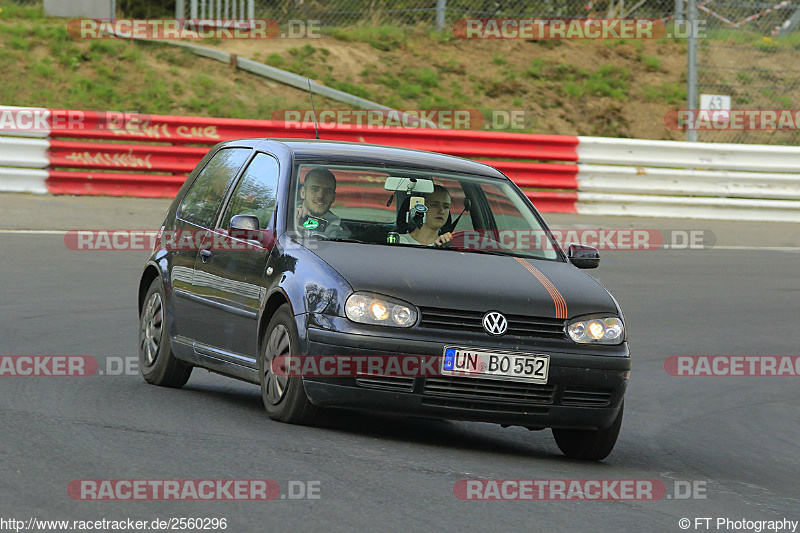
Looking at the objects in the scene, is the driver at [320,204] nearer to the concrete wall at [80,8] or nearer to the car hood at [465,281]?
the car hood at [465,281]

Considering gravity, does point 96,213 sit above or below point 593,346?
below

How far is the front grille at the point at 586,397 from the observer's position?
713 cm

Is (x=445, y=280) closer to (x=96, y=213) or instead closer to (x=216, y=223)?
(x=216, y=223)

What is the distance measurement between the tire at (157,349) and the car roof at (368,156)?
1.17 m

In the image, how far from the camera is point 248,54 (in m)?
24.7

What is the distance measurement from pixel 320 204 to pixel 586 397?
73.0 inches

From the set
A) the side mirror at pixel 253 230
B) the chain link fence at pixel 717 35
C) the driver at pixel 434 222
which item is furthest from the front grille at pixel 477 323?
the chain link fence at pixel 717 35

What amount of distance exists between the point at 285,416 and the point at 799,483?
2.62 meters

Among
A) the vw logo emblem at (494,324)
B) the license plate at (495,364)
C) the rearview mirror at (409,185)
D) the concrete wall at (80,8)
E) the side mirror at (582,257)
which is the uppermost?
the concrete wall at (80,8)

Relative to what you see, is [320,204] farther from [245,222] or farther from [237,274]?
[237,274]

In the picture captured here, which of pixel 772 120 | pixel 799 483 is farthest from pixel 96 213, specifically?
pixel 772 120

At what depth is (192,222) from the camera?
8.93 m

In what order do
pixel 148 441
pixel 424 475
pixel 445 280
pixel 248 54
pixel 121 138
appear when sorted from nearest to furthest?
pixel 424 475, pixel 148 441, pixel 445 280, pixel 121 138, pixel 248 54

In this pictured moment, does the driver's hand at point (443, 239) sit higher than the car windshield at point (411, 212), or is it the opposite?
the car windshield at point (411, 212)
